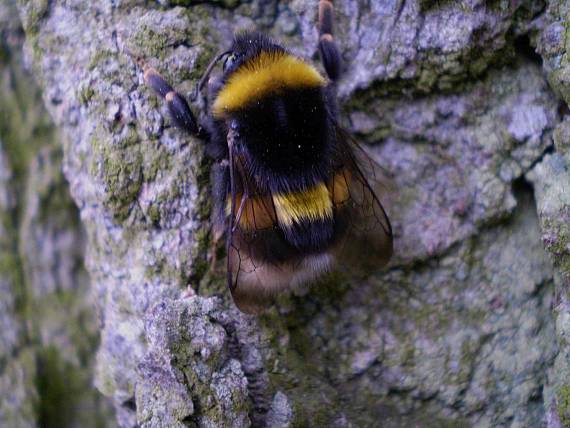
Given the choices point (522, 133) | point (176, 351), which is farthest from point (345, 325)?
point (522, 133)

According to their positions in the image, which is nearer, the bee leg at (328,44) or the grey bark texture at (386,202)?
the grey bark texture at (386,202)

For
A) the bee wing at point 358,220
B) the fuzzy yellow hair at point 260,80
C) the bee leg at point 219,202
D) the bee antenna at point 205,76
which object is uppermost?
the bee antenna at point 205,76

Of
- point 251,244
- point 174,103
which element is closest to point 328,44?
point 174,103

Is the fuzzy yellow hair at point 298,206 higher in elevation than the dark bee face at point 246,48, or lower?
lower

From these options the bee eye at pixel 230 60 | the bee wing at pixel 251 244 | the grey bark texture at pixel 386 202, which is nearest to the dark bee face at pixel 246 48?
the bee eye at pixel 230 60

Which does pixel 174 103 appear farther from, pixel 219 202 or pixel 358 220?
pixel 358 220

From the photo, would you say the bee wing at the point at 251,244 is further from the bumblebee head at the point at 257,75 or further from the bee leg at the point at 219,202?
the bumblebee head at the point at 257,75
